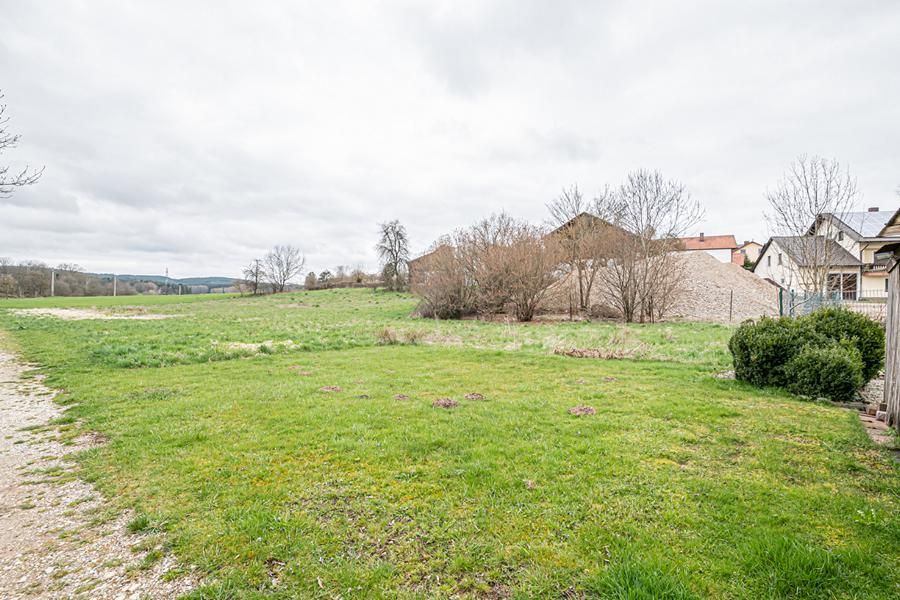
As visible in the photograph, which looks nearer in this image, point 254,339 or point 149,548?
point 149,548

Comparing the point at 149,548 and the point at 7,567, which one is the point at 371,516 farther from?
the point at 7,567

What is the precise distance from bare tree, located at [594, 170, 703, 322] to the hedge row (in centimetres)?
1367

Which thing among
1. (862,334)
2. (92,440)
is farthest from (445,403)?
(862,334)

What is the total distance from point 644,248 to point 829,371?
1517cm

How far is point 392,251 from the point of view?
50.1 m

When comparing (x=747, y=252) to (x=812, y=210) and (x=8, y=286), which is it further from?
(x=8, y=286)

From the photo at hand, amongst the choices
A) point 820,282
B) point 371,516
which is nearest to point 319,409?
point 371,516

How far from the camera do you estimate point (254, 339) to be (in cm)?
1420

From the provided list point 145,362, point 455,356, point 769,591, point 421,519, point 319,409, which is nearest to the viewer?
point 769,591

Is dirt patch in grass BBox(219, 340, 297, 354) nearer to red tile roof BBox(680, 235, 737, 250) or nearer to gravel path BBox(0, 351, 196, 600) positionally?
gravel path BBox(0, 351, 196, 600)

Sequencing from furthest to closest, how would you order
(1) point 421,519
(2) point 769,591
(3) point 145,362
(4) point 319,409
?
(3) point 145,362 < (4) point 319,409 < (1) point 421,519 < (2) point 769,591

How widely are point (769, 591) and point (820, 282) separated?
16643 millimetres

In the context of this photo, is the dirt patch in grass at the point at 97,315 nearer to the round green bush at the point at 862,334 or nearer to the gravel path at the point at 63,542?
the gravel path at the point at 63,542

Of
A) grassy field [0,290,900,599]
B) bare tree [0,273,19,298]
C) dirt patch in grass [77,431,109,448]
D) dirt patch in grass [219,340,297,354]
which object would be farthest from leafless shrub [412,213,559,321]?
bare tree [0,273,19,298]
